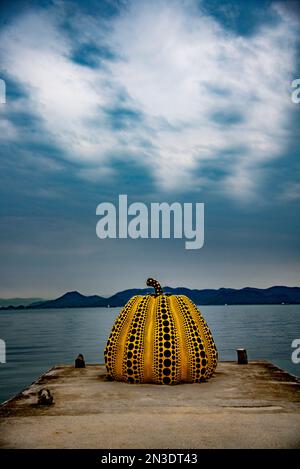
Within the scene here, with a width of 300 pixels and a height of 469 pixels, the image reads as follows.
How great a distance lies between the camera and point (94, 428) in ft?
23.6

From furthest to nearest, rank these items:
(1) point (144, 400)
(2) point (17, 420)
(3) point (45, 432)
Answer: (1) point (144, 400), (2) point (17, 420), (3) point (45, 432)

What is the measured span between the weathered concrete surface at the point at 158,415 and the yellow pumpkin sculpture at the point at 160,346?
32 centimetres

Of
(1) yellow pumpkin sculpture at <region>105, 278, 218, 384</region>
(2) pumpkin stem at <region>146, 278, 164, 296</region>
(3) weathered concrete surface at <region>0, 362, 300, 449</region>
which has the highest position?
(2) pumpkin stem at <region>146, 278, 164, 296</region>

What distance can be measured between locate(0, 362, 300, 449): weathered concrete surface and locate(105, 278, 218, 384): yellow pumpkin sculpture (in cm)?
32

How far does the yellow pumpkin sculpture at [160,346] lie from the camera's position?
10664mm

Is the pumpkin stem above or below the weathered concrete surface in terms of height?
above

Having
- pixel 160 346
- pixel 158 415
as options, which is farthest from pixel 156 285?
pixel 158 415

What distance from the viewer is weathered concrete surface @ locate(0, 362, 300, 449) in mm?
6559

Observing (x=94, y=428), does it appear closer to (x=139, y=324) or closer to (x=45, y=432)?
(x=45, y=432)

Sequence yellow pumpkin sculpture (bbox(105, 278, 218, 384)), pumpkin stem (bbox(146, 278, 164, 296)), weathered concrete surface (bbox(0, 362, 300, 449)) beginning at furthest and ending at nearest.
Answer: pumpkin stem (bbox(146, 278, 164, 296)) → yellow pumpkin sculpture (bbox(105, 278, 218, 384)) → weathered concrete surface (bbox(0, 362, 300, 449))

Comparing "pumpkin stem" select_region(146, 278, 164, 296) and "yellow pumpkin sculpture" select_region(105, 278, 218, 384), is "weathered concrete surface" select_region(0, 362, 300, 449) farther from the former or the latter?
"pumpkin stem" select_region(146, 278, 164, 296)

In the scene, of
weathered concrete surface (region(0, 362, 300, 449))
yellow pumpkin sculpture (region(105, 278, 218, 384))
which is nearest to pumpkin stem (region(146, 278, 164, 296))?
yellow pumpkin sculpture (region(105, 278, 218, 384))

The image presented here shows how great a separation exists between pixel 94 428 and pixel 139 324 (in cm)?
392
